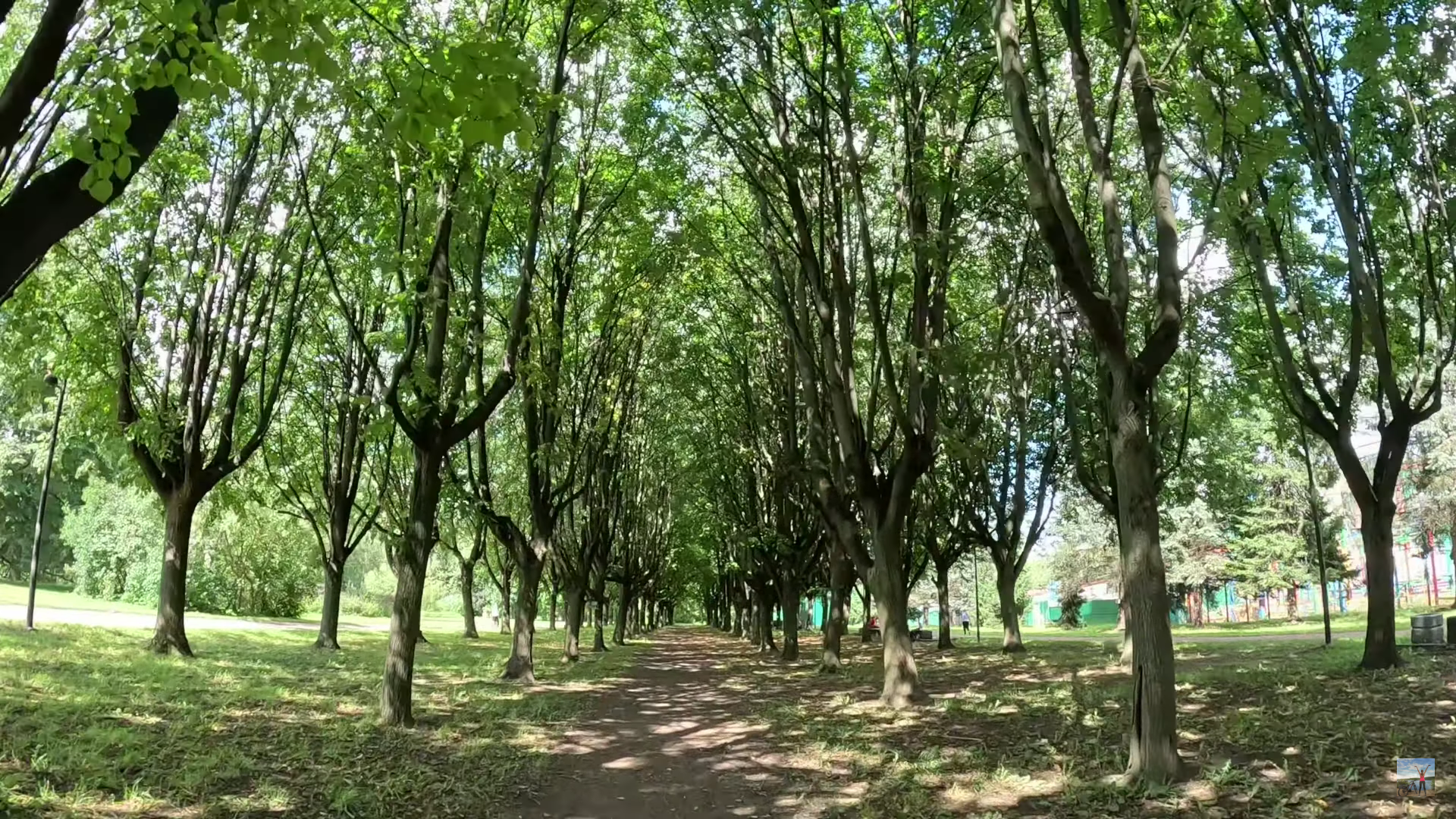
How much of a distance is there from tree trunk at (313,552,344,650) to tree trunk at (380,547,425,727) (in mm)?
11777

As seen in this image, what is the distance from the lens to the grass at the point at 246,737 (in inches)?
237

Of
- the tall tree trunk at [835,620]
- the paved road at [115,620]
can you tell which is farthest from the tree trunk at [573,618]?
the paved road at [115,620]

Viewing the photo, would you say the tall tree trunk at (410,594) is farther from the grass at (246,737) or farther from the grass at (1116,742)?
the grass at (1116,742)

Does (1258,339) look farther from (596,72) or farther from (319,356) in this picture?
(319,356)

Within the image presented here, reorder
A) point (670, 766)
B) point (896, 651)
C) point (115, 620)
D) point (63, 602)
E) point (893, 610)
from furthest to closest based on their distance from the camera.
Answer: point (63, 602) < point (115, 620) < point (893, 610) < point (896, 651) < point (670, 766)

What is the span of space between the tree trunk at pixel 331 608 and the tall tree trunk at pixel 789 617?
10398 mm

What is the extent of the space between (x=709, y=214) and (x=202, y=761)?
478 inches

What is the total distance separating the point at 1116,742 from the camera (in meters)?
7.60

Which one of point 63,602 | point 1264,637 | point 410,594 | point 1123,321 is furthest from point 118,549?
point 1264,637

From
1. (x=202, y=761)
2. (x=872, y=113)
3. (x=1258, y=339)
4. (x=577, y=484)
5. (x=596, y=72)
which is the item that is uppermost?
(x=596, y=72)

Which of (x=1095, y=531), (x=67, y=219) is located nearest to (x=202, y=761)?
(x=67, y=219)

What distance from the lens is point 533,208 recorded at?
10.4m

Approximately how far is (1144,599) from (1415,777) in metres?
1.90

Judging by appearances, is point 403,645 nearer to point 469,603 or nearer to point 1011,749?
point 1011,749
